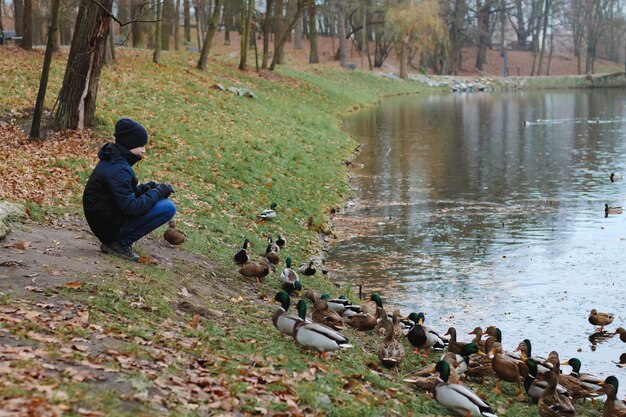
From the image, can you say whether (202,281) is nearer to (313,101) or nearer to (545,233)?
(545,233)

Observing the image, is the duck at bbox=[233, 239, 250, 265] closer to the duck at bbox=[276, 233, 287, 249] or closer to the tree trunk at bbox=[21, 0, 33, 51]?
the duck at bbox=[276, 233, 287, 249]

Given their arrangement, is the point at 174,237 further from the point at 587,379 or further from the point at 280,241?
the point at 587,379

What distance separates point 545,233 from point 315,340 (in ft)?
34.4

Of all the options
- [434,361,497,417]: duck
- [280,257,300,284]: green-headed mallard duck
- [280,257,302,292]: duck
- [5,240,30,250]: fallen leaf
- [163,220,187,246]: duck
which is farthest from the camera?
[163,220,187,246]: duck

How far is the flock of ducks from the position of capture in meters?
8.04

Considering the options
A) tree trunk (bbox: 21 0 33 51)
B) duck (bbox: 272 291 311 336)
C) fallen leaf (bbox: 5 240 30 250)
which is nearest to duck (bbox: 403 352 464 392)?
duck (bbox: 272 291 311 336)

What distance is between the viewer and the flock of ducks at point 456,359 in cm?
804

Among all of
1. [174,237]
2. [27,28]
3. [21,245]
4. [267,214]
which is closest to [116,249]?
[21,245]

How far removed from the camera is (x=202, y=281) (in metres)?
10.8

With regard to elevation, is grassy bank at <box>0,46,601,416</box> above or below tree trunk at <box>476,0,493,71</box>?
below

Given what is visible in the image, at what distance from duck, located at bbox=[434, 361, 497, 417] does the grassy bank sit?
0.13m

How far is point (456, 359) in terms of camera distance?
9133 millimetres

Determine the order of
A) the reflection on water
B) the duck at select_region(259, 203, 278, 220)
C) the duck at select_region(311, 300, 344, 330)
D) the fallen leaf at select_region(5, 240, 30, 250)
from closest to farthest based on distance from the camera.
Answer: the fallen leaf at select_region(5, 240, 30, 250), the duck at select_region(311, 300, 344, 330), the reflection on water, the duck at select_region(259, 203, 278, 220)

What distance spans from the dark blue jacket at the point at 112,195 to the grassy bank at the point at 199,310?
605 millimetres
